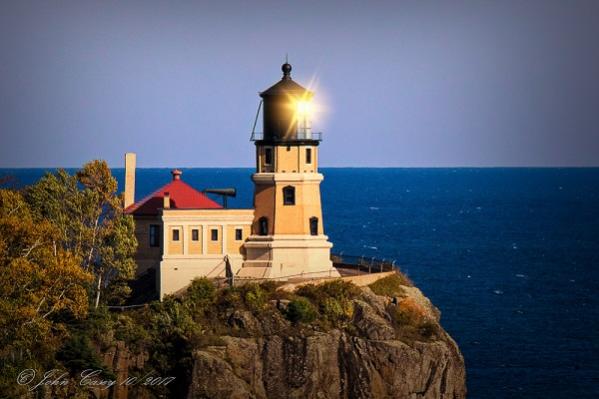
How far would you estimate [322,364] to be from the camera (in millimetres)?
68250

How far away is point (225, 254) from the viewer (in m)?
76.2

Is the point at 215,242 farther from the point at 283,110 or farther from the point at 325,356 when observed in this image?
the point at 325,356

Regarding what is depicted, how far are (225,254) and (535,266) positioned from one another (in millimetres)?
76814

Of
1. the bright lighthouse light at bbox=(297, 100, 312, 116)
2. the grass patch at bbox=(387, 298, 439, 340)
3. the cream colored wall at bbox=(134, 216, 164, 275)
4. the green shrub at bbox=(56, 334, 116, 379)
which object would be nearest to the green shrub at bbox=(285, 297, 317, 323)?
the grass patch at bbox=(387, 298, 439, 340)

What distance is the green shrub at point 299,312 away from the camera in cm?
6912

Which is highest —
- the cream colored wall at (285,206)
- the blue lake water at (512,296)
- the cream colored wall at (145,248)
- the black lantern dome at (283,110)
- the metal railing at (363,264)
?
the black lantern dome at (283,110)

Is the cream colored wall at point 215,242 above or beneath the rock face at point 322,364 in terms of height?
above

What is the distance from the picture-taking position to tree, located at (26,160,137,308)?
7319 cm

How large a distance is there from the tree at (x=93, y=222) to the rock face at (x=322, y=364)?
8144mm

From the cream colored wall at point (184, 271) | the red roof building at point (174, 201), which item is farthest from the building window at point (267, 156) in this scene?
the cream colored wall at point (184, 271)

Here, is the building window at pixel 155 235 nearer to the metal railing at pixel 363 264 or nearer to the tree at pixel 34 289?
the tree at pixel 34 289

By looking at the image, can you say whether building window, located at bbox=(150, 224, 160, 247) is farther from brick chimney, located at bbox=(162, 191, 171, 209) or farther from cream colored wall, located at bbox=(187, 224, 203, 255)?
cream colored wall, located at bbox=(187, 224, 203, 255)

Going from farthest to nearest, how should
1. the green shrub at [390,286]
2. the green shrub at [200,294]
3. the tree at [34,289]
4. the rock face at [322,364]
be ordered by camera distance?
the green shrub at [390,286] → the green shrub at [200,294] → the rock face at [322,364] → the tree at [34,289]

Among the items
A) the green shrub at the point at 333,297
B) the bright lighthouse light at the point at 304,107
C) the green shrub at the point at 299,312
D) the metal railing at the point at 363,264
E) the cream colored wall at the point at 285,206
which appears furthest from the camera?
the metal railing at the point at 363,264
